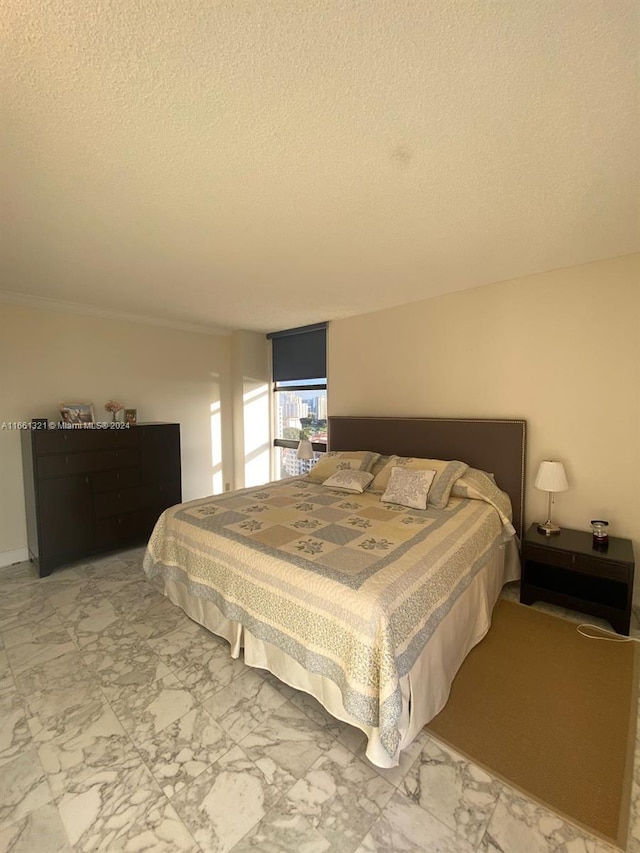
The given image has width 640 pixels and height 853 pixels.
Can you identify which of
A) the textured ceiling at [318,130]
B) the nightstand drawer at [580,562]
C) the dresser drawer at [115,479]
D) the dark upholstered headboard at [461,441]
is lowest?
the nightstand drawer at [580,562]

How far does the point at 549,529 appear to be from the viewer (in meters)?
2.55

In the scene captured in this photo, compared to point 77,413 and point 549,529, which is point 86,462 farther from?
point 549,529

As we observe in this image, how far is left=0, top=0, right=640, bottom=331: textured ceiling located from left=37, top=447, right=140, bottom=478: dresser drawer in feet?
5.16

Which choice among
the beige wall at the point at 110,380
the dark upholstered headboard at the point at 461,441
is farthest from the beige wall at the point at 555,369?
the beige wall at the point at 110,380

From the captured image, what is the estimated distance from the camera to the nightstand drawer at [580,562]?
85.0 inches

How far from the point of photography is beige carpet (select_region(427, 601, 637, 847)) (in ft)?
4.33

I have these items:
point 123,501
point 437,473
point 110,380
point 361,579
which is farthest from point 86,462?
point 437,473

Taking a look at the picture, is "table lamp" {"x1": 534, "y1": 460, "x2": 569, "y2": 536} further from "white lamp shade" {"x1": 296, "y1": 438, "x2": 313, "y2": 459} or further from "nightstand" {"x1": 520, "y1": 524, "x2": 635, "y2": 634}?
"white lamp shade" {"x1": 296, "y1": 438, "x2": 313, "y2": 459}

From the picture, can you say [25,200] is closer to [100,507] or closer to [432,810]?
[100,507]

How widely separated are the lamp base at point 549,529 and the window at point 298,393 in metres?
2.41

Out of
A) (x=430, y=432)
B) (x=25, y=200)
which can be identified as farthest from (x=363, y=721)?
(x=25, y=200)

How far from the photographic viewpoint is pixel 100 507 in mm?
3271

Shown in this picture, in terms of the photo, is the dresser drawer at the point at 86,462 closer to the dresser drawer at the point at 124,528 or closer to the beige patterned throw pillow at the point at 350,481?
the dresser drawer at the point at 124,528

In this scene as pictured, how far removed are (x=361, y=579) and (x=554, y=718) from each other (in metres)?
1.13
